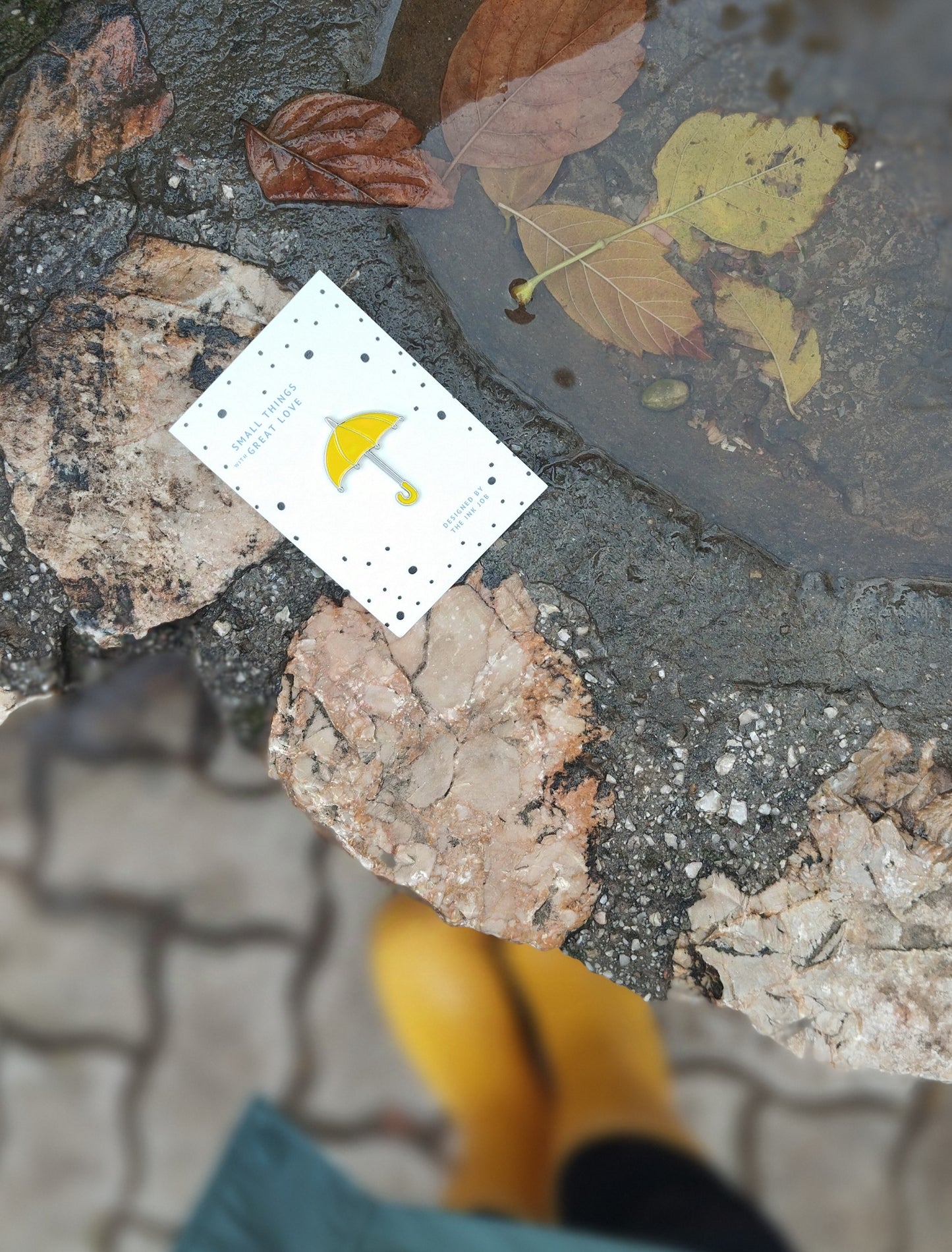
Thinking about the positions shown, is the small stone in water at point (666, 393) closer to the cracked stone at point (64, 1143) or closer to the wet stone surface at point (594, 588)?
the wet stone surface at point (594, 588)

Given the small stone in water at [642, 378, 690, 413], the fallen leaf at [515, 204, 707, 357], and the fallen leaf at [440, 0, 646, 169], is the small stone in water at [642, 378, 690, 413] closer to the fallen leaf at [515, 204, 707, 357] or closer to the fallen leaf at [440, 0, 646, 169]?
the fallen leaf at [515, 204, 707, 357]

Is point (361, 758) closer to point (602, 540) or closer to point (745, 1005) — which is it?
point (602, 540)

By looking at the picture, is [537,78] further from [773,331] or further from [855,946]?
[855,946]

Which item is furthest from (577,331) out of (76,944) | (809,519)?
(76,944)

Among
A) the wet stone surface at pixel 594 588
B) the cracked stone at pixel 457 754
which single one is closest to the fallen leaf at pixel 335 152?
the wet stone surface at pixel 594 588

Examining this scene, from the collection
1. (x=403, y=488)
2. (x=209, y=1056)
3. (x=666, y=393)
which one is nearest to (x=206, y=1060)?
(x=209, y=1056)

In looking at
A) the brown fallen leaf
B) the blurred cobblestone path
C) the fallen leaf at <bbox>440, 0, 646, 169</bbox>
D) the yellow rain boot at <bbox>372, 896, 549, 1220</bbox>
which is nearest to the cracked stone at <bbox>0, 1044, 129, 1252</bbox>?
the blurred cobblestone path
